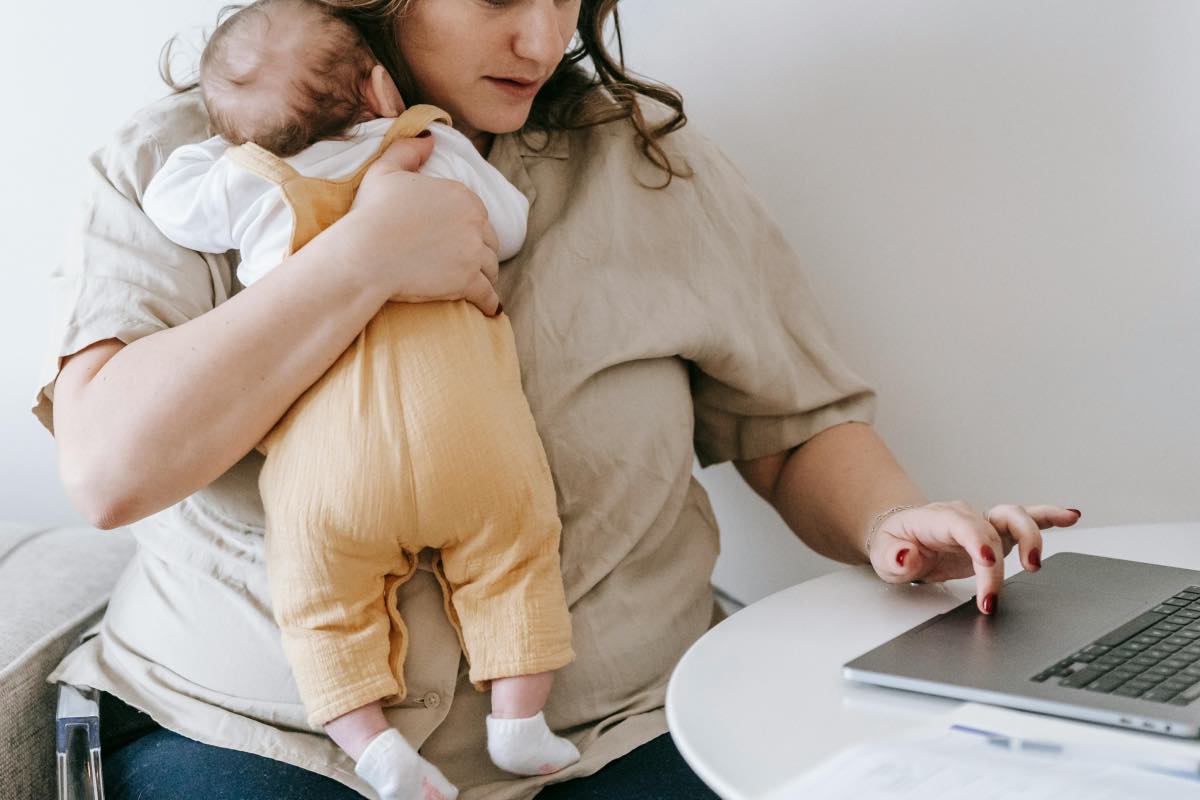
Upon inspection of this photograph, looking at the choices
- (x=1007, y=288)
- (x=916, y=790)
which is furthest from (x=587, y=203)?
(x=916, y=790)

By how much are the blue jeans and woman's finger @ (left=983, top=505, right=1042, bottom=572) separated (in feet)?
1.13

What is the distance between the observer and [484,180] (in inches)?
46.3

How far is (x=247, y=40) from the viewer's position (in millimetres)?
1064

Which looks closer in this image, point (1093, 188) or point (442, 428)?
point (442, 428)

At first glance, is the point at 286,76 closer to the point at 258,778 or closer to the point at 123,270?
the point at 123,270

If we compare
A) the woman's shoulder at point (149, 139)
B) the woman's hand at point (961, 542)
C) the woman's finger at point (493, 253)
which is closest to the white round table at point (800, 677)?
the woman's hand at point (961, 542)

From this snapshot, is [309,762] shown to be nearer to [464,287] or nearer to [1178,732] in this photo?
[464,287]

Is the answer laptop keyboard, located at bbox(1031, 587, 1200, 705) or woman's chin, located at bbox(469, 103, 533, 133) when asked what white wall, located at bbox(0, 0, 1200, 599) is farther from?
laptop keyboard, located at bbox(1031, 587, 1200, 705)

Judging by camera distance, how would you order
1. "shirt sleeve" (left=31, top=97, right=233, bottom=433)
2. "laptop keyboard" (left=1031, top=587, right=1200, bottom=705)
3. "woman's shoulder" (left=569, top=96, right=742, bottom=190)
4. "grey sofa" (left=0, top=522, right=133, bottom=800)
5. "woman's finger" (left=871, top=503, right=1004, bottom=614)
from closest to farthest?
"laptop keyboard" (left=1031, top=587, right=1200, bottom=705)
"woman's finger" (left=871, top=503, right=1004, bottom=614)
"shirt sleeve" (left=31, top=97, right=233, bottom=433)
"grey sofa" (left=0, top=522, right=133, bottom=800)
"woman's shoulder" (left=569, top=96, right=742, bottom=190)

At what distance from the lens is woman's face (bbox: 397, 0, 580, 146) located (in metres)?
1.14

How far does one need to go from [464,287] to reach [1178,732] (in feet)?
2.12

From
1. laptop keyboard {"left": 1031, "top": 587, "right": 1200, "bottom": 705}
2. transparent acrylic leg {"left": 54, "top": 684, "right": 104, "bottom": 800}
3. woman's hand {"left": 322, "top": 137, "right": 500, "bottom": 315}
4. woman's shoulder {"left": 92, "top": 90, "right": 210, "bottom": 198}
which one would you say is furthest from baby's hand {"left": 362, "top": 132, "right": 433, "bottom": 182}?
laptop keyboard {"left": 1031, "top": 587, "right": 1200, "bottom": 705}

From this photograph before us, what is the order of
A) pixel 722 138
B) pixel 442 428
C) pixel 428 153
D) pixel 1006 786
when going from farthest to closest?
pixel 722 138, pixel 428 153, pixel 442 428, pixel 1006 786

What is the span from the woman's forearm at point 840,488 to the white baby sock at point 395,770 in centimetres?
48
